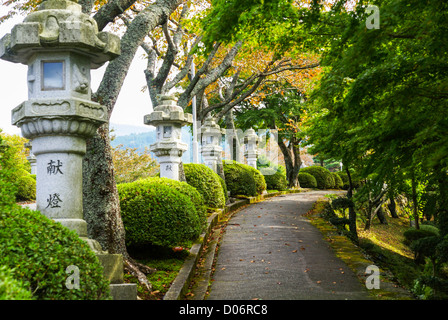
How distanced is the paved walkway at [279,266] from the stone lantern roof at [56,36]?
3.84m

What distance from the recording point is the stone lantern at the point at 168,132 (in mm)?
11464

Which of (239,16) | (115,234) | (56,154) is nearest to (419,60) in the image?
(239,16)

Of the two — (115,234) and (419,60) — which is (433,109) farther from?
(115,234)

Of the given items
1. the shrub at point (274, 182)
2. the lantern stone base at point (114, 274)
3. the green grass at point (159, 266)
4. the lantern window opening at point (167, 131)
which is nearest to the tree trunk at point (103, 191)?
the green grass at point (159, 266)

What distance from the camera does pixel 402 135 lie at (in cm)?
519

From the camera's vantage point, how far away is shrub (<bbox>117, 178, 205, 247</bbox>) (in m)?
7.75

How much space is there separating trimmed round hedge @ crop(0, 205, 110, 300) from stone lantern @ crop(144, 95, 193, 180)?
7689 mm

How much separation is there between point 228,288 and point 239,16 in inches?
164

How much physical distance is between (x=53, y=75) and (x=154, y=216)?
3.50 meters

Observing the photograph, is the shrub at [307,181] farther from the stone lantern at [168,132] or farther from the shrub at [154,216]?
the shrub at [154,216]

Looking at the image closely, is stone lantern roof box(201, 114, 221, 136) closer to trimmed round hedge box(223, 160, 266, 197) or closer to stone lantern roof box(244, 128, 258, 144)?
trimmed round hedge box(223, 160, 266, 197)

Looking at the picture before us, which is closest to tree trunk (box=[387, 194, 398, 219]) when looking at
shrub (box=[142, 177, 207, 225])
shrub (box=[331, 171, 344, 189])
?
shrub (box=[331, 171, 344, 189])

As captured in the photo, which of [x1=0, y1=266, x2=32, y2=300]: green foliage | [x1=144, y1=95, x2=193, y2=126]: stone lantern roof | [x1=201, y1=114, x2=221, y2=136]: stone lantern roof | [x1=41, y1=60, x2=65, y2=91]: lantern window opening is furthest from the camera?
[x1=201, y1=114, x2=221, y2=136]: stone lantern roof

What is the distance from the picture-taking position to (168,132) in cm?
1170
